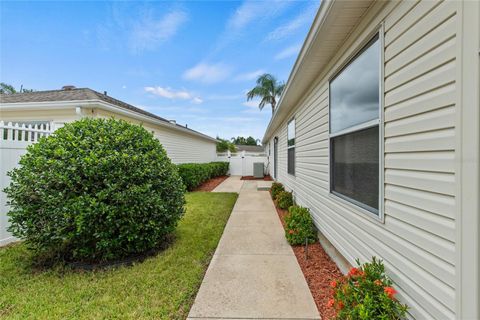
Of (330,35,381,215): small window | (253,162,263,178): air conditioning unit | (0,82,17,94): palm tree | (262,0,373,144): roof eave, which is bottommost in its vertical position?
(253,162,263,178): air conditioning unit

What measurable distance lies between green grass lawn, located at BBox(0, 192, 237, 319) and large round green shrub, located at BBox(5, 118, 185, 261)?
337 mm

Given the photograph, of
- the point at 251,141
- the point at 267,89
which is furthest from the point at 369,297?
the point at 251,141

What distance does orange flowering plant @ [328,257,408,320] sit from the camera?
1.61 metres

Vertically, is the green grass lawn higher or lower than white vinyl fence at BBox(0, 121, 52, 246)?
lower

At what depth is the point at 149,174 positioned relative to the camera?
3436 mm

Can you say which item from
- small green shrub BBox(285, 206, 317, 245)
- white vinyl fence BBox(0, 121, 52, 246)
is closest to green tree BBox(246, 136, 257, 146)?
small green shrub BBox(285, 206, 317, 245)

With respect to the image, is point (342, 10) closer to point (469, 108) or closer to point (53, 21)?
point (469, 108)

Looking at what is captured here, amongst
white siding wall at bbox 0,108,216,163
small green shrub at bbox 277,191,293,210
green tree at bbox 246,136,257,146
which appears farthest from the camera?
green tree at bbox 246,136,257,146

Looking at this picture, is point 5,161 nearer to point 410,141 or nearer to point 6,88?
point 410,141

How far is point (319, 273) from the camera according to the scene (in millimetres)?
3020

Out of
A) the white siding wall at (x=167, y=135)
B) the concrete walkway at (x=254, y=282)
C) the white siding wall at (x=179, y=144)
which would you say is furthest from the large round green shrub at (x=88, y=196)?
the white siding wall at (x=179, y=144)

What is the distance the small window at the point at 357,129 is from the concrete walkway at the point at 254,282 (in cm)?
124

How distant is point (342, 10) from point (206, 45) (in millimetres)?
9043

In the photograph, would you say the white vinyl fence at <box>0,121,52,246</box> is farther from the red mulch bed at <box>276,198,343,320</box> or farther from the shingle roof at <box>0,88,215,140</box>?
the red mulch bed at <box>276,198,343,320</box>
